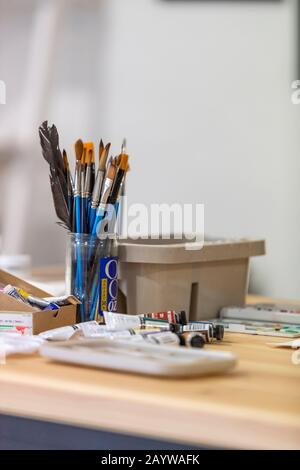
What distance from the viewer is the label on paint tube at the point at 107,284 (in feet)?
3.35

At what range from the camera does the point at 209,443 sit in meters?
0.62

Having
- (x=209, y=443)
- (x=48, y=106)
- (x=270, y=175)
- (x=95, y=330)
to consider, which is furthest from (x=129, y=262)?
(x=48, y=106)

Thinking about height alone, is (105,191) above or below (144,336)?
above

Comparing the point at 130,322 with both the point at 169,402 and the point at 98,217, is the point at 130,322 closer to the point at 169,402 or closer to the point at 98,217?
the point at 98,217

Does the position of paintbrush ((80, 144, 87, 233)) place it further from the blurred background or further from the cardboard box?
the blurred background

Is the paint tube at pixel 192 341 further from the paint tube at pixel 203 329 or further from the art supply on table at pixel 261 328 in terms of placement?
the art supply on table at pixel 261 328

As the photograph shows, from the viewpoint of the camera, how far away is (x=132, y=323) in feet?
3.14

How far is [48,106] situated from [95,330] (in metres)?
2.05

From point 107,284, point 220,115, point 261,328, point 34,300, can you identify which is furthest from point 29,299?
point 220,115

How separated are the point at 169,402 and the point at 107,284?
1.33 feet

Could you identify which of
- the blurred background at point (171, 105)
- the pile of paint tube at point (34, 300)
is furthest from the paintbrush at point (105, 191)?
the blurred background at point (171, 105)

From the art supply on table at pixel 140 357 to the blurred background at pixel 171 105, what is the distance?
1723 mm

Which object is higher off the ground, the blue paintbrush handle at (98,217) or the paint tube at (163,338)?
the blue paintbrush handle at (98,217)

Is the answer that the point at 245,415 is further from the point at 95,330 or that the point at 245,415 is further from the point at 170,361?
the point at 95,330
